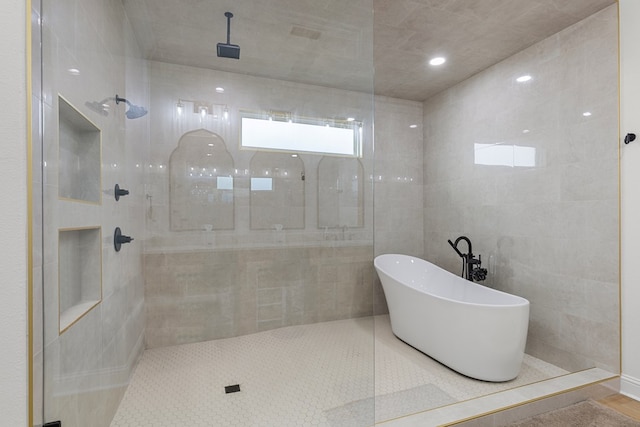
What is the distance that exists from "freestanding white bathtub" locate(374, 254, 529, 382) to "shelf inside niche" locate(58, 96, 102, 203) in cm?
220

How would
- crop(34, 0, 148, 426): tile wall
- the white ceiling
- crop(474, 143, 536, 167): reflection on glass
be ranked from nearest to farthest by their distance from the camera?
crop(34, 0, 148, 426): tile wall → the white ceiling → crop(474, 143, 536, 167): reflection on glass

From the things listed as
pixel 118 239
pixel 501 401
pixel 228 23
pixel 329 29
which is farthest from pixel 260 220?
pixel 501 401

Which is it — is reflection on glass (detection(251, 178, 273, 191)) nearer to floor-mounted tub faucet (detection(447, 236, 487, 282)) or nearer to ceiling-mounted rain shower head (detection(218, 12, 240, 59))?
ceiling-mounted rain shower head (detection(218, 12, 240, 59))

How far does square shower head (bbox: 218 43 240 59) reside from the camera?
1.77 metres

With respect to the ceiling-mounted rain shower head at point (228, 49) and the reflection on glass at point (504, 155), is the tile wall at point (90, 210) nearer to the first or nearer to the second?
the ceiling-mounted rain shower head at point (228, 49)

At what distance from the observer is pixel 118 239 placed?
169 cm

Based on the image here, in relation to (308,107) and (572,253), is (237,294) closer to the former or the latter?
(308,107)

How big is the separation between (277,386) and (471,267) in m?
2.21

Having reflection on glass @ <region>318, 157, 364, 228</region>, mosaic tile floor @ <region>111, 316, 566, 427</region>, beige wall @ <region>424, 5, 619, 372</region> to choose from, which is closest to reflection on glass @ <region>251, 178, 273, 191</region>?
reflection on glass @ <region>318, 157, 364, 228</region>

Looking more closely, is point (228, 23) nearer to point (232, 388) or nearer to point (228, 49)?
point (228, 49)

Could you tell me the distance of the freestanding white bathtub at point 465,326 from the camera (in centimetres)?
216

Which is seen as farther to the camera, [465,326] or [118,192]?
[465,326]

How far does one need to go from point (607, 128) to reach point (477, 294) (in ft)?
5.20

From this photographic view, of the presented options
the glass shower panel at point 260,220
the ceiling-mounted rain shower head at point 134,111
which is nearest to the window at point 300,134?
the glass shower panel at point 260,220
